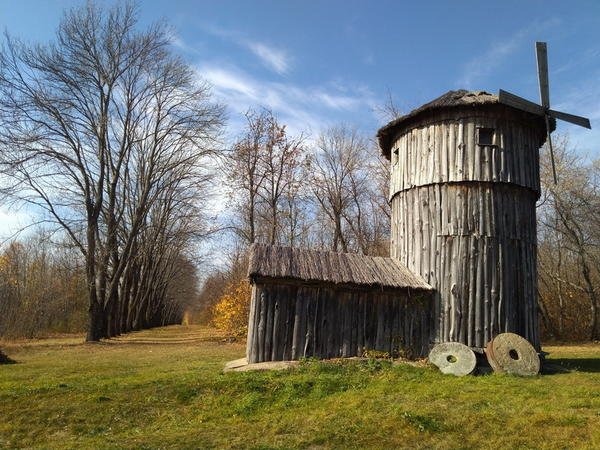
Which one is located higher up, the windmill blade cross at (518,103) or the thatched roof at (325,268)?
the windmill blade cross at (518,103)

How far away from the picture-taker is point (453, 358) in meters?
12.6

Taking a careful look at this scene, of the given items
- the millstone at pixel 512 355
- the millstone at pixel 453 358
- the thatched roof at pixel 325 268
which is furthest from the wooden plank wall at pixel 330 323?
the millstone at pixel 512 355

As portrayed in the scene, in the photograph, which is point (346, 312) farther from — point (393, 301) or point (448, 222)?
point (448, 222)

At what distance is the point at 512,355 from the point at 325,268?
533 centimetres

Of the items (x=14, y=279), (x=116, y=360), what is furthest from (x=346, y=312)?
(x=14, y=279)

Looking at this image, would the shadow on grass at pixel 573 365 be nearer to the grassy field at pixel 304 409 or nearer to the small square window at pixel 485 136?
the grassy field at pixel 304 409

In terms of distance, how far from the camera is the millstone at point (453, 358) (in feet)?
39.9

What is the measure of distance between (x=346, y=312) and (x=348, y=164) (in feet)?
78.8

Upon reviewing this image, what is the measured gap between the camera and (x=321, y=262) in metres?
13.7

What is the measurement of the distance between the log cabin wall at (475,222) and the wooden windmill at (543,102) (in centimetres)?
33

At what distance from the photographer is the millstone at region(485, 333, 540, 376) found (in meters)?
12.2

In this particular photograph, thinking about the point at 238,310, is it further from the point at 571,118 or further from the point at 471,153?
the point at 571,118

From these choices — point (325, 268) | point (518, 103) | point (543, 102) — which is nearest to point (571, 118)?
point (543, 102)

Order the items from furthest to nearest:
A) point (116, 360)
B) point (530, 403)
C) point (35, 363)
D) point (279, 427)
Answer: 1. point (116, 360)
2. point (35, 363)
3. point (530, 403)
4. point (279, 427)
